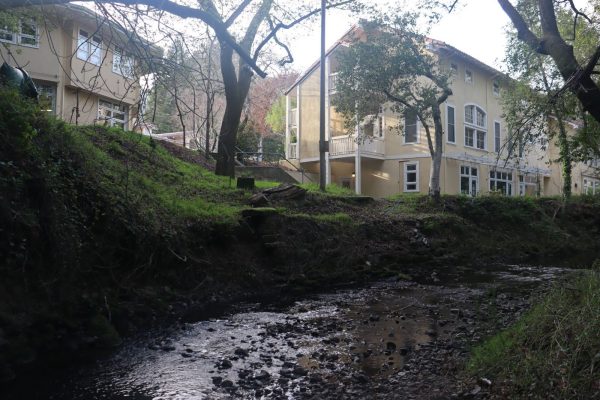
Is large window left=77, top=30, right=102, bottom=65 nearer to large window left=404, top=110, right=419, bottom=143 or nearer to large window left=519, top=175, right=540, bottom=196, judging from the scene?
large window left=404, top=110, right=419, bottom=143

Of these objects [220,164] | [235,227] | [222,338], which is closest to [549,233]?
[220,164]

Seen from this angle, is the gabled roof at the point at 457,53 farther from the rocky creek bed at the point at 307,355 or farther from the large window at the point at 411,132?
the rocky creek bed at the point at 307,355

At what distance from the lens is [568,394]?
3.71 m

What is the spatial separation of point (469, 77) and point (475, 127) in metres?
3.06

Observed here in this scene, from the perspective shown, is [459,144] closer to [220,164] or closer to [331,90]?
[331,90]

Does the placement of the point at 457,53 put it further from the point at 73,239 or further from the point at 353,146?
the point at 73,239

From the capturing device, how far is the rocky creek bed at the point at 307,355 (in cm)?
504

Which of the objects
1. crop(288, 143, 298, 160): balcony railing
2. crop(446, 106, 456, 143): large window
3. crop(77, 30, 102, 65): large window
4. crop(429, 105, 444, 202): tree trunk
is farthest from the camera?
crop(288, 143, 298, 160): balcony railing

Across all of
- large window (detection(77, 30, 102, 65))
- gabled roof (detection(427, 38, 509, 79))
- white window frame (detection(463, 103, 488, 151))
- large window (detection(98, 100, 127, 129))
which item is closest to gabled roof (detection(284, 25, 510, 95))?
gabled roof (detection(427, 38, 509, 79))

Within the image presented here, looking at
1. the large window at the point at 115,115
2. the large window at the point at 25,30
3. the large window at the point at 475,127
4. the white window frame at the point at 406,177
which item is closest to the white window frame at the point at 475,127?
the large window at the point at 475,127

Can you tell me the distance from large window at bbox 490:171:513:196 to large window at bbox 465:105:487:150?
210cm

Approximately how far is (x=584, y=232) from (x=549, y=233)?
2.65 m

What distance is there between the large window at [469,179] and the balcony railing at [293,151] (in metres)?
9.92

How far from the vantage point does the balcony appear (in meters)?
26.8
